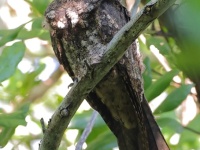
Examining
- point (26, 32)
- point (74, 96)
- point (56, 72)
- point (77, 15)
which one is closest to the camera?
point (74, 96)

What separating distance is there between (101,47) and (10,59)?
0.55 meters

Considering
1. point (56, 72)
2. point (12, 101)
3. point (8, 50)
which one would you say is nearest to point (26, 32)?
point (8, 50)

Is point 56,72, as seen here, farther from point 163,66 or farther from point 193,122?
point 193,122

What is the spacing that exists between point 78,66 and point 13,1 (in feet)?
7.20

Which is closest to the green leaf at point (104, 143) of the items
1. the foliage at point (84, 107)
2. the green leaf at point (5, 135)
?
the foliage at point (84, 107)

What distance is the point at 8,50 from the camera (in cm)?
221

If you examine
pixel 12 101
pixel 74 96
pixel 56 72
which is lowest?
pixel 74 96

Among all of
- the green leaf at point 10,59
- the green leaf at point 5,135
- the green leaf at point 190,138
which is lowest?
the green leaf at point 190,138

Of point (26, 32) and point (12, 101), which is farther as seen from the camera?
point (12, 101)

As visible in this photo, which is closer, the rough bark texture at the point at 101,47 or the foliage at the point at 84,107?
the rough bark texture at the point at 101,47

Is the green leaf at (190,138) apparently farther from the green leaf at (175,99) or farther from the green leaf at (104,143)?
the green leaf at (104,143)

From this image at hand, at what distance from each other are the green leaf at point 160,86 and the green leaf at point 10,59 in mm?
647

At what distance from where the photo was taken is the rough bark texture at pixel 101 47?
74.6 inches

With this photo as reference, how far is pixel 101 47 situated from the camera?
1831 mm
